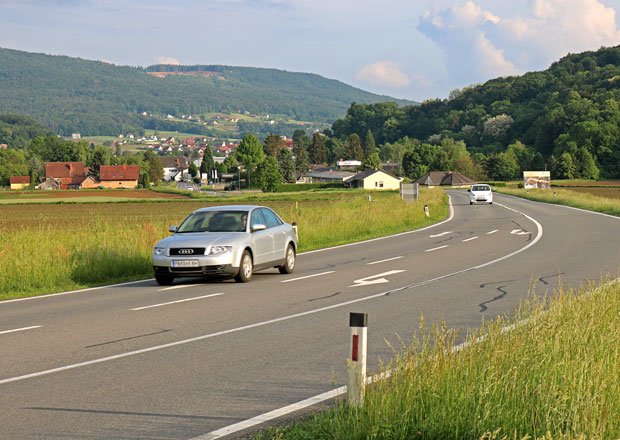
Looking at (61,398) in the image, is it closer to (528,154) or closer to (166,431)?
(166,431)

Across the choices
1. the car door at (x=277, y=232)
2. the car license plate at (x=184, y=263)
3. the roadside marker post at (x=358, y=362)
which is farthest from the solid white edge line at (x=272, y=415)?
the car door at (x=277, y=232)

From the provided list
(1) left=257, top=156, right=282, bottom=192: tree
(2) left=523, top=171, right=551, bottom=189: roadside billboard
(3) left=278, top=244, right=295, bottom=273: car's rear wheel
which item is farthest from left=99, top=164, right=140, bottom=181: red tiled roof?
(3) left=278, top=244, right=295, bottom=273: car's rear wheel

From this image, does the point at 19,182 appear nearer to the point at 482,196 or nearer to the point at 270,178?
the point at 270,178

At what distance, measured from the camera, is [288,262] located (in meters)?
20.2

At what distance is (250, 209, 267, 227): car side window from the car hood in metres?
0.81

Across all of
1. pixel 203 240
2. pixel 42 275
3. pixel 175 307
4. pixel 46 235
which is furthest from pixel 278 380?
pixel 46 235

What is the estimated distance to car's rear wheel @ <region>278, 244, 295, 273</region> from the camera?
20125 millimetres

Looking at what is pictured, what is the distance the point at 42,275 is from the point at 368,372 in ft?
38.5

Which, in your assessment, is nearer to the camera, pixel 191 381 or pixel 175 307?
pixel 191 381

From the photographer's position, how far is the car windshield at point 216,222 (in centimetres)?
1906

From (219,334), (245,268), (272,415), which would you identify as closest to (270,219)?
(245,268)

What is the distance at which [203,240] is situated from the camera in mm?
17969

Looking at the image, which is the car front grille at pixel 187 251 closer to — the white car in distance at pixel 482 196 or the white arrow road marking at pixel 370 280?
the white arrow road marking at pixel 370 280

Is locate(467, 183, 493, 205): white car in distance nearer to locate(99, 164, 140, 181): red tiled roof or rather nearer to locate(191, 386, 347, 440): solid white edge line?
locate(191, 386, 347, 440): solid white edge line
